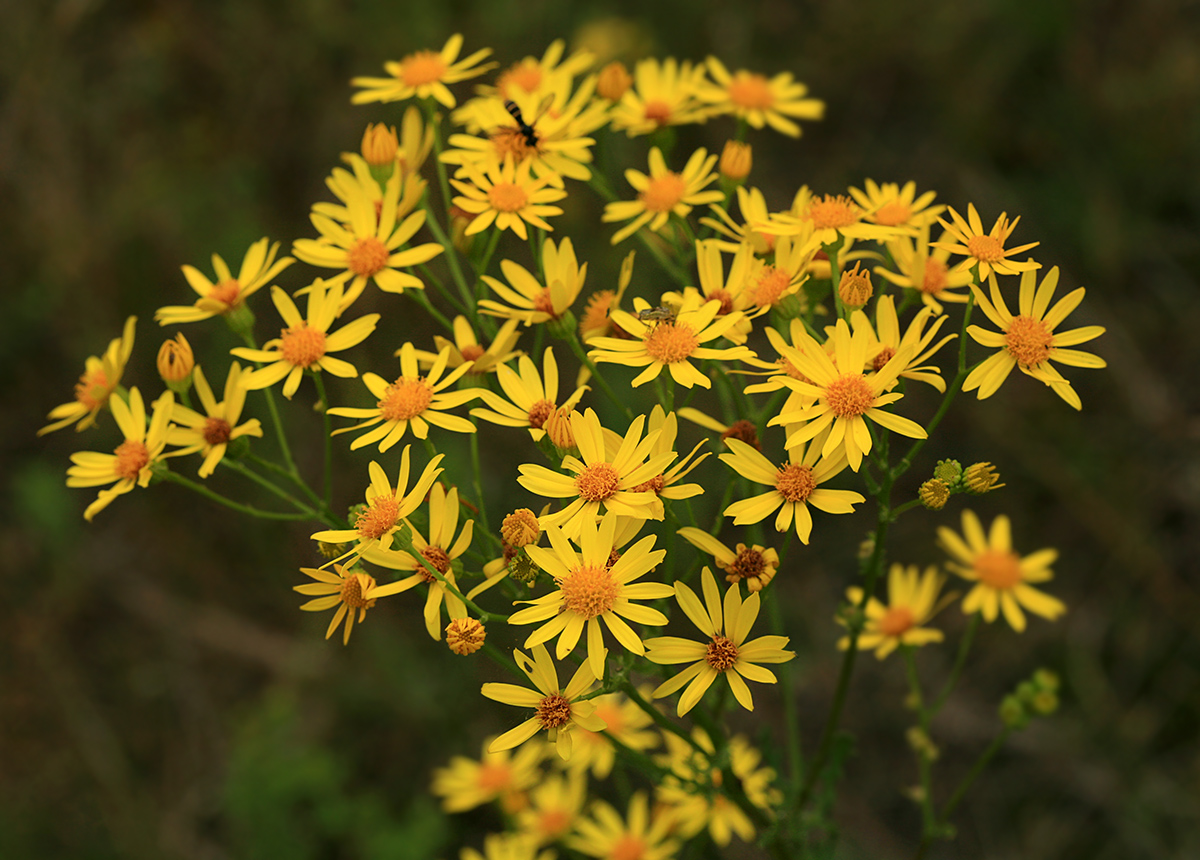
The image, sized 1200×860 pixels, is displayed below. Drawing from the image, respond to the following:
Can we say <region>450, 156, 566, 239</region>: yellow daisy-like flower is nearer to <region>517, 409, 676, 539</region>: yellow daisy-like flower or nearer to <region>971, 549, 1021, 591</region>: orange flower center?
<region>517, 409, 676, 539</region>: yellow daisy-like flower

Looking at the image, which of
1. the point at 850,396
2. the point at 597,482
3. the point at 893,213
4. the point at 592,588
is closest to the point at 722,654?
the point at 592,588

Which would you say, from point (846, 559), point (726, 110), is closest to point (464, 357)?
point (726, 110)

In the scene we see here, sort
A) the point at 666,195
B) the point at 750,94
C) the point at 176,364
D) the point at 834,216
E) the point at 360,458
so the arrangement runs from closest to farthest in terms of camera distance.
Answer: the point at 834,216
the point at 176,364
the point at 666,195
the point at 750,94
the point at 360,458

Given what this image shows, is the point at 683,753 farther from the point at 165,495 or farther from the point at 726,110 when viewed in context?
the point at 165,495

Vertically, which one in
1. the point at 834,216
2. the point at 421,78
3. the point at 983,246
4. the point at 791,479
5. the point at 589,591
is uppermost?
the point at 983,246

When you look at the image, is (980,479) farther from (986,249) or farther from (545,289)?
(545,289)

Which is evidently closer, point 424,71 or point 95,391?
point 95,391

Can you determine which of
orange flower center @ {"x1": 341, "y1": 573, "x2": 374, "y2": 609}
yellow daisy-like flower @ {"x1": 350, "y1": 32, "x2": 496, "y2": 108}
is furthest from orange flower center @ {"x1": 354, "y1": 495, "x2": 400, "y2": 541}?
yellow daisy-like flower @ {"x1": 350, "y1": 32, "x2": 496, "y2": 108}

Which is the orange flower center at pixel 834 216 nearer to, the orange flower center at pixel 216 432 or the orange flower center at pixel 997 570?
the orange flower center at pixel 997 570
